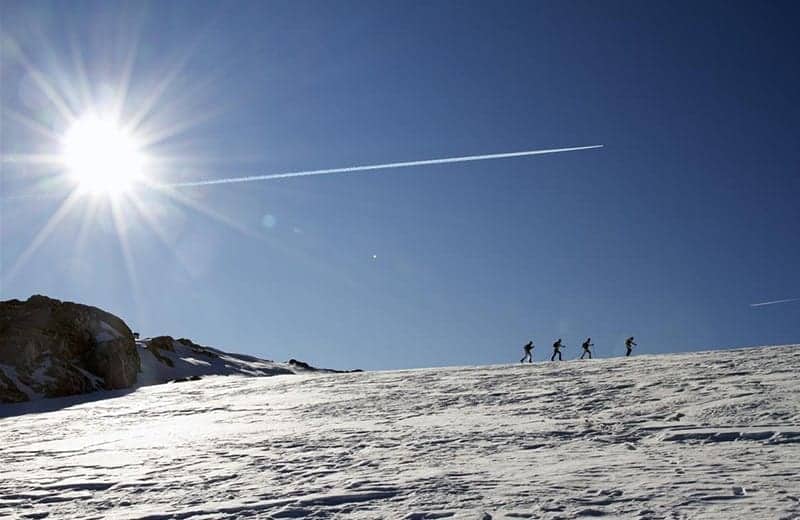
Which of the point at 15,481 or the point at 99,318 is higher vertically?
the point at 99,318

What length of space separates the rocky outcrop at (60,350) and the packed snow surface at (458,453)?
8.47 meters

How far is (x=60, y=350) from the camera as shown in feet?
73.8

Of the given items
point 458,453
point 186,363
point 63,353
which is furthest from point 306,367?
point 458,453

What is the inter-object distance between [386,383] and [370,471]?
347 inches

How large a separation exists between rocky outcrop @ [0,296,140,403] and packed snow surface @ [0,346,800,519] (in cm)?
847

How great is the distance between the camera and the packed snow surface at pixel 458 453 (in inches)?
185

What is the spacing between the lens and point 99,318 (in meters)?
25.5

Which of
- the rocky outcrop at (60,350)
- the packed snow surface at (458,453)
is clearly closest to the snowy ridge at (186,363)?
the rocky outcrop at (60,350)

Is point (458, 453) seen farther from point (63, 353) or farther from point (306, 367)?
point (306, 367)

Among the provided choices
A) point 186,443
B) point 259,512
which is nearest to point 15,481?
point 186,443

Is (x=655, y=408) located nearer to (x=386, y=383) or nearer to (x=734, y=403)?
(x=734, y=403)

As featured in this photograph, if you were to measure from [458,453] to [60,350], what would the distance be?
20.7 metres

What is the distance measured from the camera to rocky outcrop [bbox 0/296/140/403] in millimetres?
20469

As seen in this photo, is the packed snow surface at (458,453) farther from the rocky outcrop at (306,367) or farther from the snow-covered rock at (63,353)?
the rocky outcrop at (306,367)
